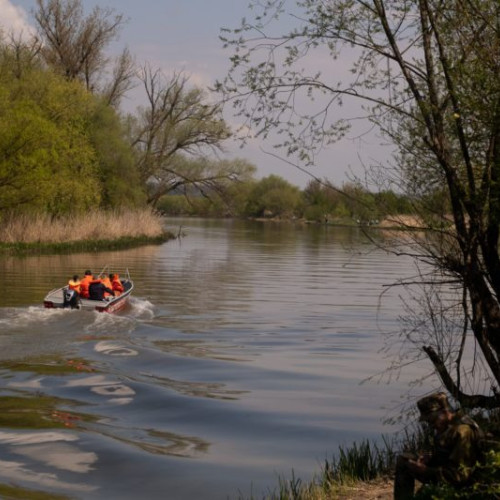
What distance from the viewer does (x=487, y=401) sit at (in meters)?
9.94

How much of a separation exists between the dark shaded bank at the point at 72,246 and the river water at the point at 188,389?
11778 mm

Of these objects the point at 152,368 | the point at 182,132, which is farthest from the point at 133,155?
the point at 152,368

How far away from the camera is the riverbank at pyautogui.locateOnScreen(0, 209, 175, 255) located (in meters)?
43.4

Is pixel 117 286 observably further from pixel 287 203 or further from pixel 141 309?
pixel 287 203

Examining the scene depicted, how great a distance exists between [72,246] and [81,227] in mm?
3895

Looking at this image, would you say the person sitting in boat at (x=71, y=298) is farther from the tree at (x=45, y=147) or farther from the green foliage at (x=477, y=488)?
the tree at (x=45, y=147)

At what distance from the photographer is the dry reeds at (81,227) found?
4409cm

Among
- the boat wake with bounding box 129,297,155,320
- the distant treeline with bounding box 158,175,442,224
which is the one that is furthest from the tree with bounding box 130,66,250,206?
the boat wake with bounding box 129,297,155,320

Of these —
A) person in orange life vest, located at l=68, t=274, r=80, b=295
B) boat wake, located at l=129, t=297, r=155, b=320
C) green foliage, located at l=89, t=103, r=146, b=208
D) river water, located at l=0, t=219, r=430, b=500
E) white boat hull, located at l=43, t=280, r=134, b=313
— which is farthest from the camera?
green foliage, located at l=89, t=103, r=146, b=208

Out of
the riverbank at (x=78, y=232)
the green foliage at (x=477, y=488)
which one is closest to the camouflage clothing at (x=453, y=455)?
the green foliage at (x=477, y=488)

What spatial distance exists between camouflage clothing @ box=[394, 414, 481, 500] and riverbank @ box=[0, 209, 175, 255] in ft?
121

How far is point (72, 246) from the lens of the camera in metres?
45.2

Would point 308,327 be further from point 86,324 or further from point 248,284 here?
point 248,284

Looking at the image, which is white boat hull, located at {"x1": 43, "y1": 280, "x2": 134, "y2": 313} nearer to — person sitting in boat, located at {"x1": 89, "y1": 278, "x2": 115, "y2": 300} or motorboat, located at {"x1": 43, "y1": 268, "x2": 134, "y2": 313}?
motorboat, located at {"x1": 43, "y1": 268, "x2": 134, "y2": 313}
